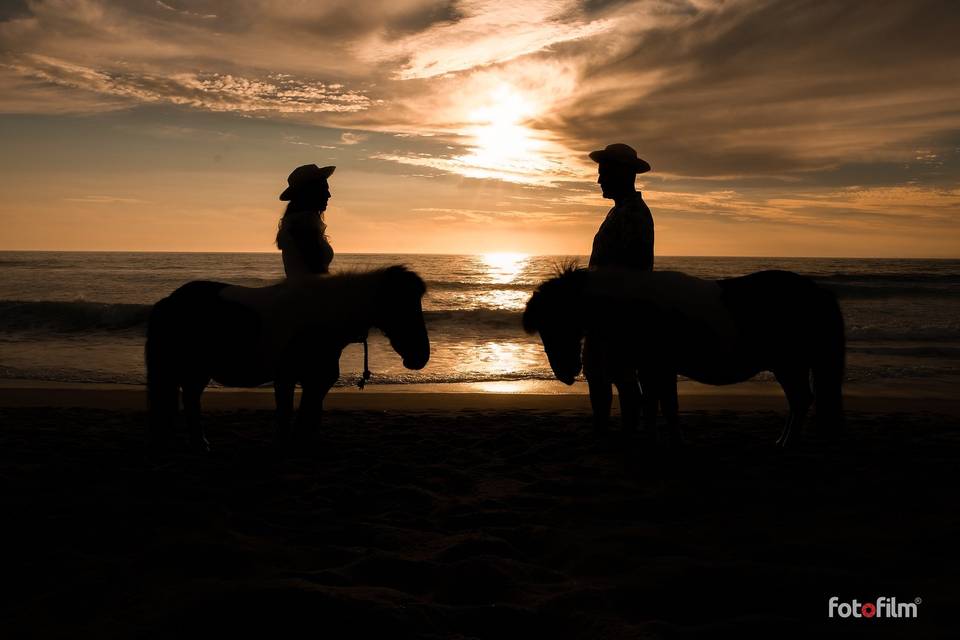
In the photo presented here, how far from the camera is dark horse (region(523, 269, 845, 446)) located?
14.8ft

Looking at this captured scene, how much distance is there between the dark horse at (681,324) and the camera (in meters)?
4.52

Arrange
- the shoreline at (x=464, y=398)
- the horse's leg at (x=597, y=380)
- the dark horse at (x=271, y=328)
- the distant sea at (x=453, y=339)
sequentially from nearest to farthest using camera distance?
the dark horse at (x=271, y=328)
the horse's leg at (x=597, y=380)
the shoreline at (x=464, y=398)
the distant sea at (x=453, y=339)

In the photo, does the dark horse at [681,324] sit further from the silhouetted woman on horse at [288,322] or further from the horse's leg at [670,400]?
the silhouetted woman on horse at [288,322]

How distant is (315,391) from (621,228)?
2494 mm

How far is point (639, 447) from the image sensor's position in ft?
16.4

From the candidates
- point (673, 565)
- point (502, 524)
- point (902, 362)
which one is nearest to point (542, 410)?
point (502, 524)

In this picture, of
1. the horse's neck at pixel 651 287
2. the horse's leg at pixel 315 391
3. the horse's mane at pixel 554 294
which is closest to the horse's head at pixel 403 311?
the horse's leg at pixel 315 391

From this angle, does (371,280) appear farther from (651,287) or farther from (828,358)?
(828,358)

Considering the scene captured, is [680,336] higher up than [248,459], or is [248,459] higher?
[680,336]

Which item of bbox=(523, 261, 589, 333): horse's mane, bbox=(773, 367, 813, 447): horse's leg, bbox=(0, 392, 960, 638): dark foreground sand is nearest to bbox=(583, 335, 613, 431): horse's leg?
bbox=(0, 392, 960, 638): dark foreground sand

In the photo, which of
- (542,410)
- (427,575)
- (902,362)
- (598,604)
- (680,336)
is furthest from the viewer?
(902,362)

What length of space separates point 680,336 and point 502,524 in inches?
77.4

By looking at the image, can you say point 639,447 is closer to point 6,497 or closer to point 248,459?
point 248,459

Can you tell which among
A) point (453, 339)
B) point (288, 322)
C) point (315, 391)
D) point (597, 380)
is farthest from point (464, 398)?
point (453, 339)
